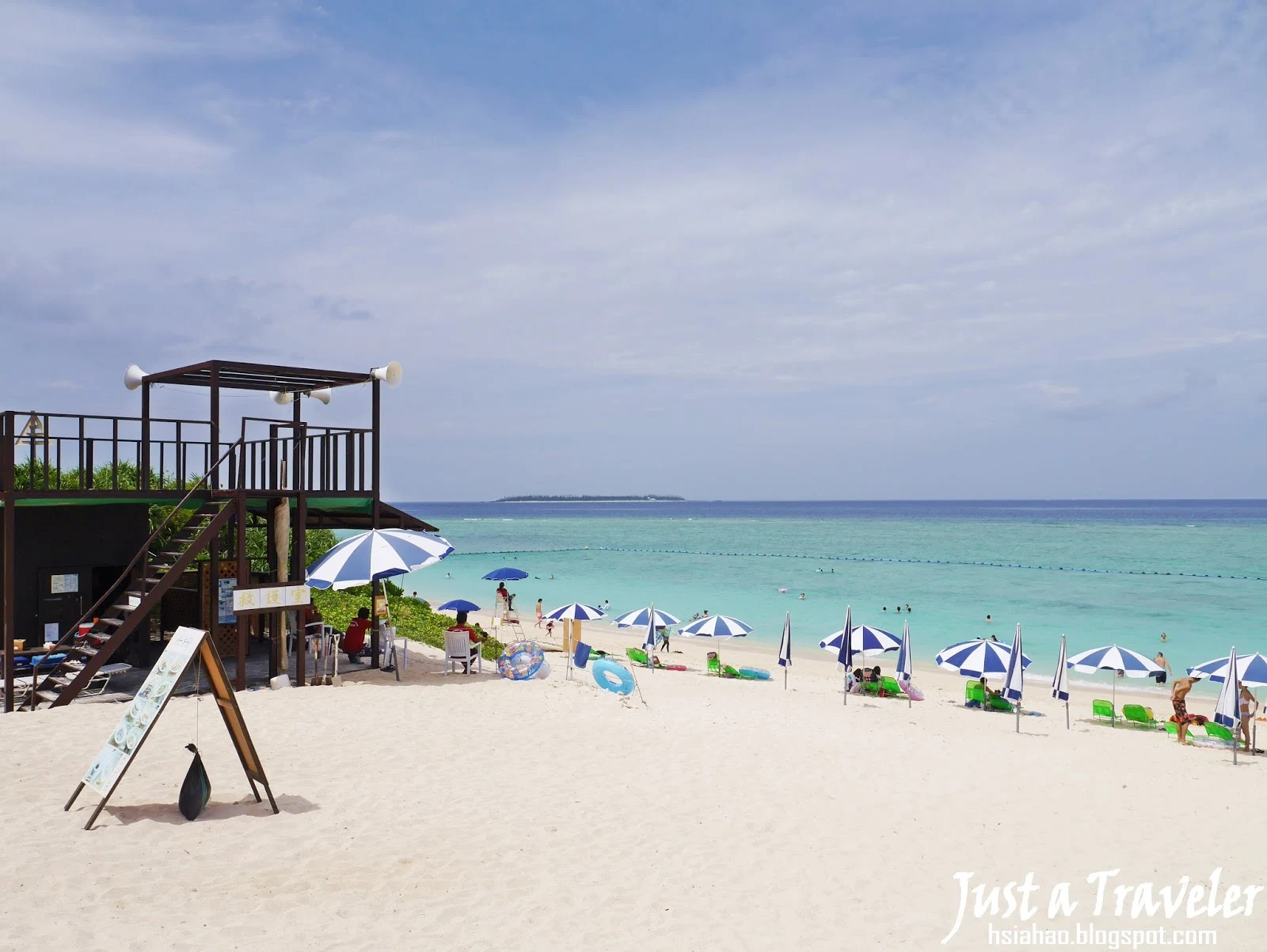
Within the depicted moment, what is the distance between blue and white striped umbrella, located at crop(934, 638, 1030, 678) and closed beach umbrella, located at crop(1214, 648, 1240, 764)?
293cm

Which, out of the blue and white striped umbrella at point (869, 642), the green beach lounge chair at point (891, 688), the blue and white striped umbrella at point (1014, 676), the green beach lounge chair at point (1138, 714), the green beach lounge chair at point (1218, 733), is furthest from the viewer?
the green beach lounge chair at point (891, 688)

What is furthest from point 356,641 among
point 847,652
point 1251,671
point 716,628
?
point 1251,671

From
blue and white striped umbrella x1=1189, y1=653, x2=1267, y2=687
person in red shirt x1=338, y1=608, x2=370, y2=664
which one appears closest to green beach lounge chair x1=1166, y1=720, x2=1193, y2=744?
blue and white striped umbrella x1=1189, y1=653, x2=1267, y2=687

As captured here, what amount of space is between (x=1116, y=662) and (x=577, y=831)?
12.8m

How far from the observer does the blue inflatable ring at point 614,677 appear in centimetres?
1410

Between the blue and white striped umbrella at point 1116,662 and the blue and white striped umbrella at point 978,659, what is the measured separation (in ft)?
4.70

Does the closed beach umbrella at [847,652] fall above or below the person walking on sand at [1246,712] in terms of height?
above

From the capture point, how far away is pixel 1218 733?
45.9 ft

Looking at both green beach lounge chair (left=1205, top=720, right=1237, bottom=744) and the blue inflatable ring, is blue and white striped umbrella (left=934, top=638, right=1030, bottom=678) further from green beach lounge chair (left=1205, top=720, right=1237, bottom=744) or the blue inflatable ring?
the blue inflatable ring

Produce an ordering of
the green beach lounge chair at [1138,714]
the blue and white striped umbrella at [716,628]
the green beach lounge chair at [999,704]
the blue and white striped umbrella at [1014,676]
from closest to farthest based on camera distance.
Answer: the blue and white striped umbrella at [1014,676] → the green beach lounge chair at [1138,714] → the green beach lounge chair at [999,704] → the blue and white striped umbrella at [716,628]

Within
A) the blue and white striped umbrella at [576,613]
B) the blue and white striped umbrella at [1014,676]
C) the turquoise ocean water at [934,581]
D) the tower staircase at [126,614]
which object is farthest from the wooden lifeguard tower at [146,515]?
the turquoise ocean water at [934,581]

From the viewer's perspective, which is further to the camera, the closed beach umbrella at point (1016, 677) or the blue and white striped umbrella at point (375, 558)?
the closed beach umbrella at point (1016, 677)

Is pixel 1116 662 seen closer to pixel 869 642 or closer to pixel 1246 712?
pixel 1246 712

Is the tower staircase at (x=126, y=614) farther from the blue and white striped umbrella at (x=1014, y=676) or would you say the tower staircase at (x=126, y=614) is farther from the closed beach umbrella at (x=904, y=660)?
the blue and white striped umbrella at (x=1014, y=676)
